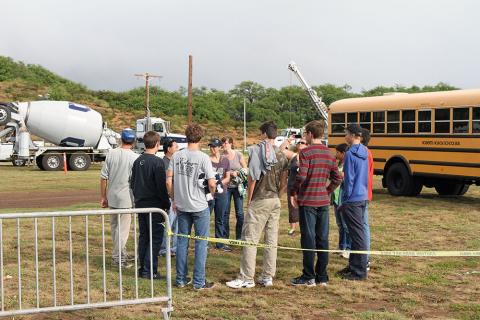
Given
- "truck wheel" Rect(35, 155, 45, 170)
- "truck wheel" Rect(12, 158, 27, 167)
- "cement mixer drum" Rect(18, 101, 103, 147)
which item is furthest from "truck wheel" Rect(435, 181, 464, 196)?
"truck wheel" Rect(12, 158, 27, 167)

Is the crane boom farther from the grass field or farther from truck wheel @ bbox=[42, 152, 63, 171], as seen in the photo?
the grass field

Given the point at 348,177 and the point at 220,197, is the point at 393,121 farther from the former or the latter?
the point at 348,177

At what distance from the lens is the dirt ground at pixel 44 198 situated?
14.1 metres

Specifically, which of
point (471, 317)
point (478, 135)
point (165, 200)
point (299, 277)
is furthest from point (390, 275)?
point (478, 135)

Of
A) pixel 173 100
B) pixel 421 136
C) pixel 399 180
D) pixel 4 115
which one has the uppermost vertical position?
pixel 173 100

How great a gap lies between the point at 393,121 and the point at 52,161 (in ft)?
55.1

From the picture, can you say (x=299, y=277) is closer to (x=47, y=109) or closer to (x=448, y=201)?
(x=448, y=201)

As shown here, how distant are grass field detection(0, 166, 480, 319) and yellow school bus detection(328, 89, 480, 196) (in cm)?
299

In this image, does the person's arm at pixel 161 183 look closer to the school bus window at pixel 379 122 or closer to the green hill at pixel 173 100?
the school bus window at pixel 379 122

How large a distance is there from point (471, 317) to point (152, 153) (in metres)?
3.70

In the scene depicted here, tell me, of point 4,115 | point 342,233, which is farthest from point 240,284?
point 4,115

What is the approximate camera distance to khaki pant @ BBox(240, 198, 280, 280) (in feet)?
21.4

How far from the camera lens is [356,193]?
695cm

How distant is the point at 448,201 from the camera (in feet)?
48.6
